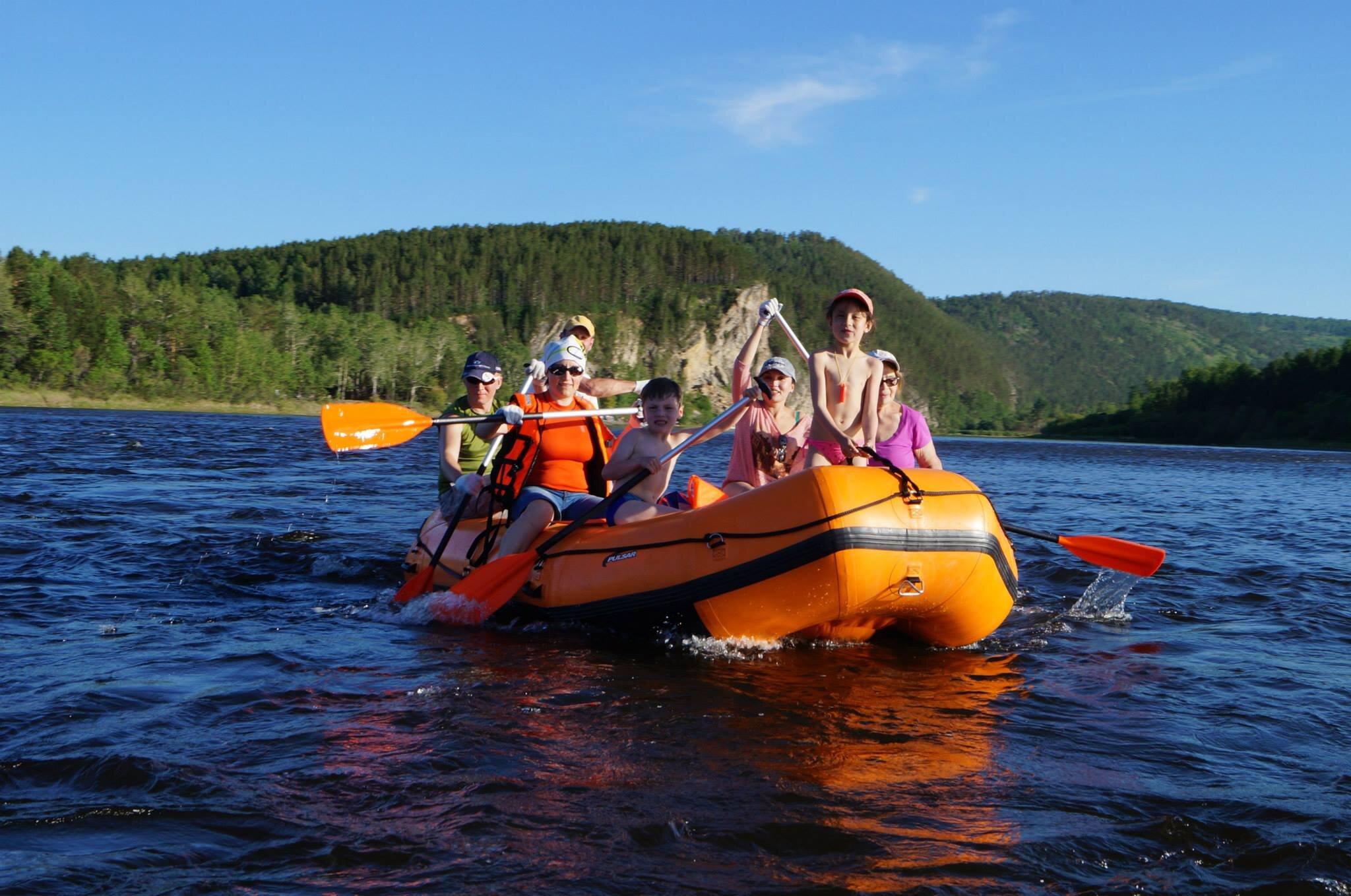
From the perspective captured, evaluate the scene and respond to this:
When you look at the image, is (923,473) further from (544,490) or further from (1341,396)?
(1341,396)

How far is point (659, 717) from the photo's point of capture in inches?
200

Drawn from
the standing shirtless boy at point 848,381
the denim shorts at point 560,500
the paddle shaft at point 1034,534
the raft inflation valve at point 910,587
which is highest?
the standing shirtless boy at point 848,381

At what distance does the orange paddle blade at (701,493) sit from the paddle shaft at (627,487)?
549 millimetres

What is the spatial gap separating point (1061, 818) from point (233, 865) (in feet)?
9.11

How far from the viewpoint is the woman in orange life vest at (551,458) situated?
702 centimetres

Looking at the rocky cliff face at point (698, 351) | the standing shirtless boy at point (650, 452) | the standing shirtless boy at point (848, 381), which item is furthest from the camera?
the rocky cliff face at point (698, 351)

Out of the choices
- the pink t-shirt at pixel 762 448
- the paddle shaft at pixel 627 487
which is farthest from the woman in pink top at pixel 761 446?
the paddle shaft at pixel 627 487

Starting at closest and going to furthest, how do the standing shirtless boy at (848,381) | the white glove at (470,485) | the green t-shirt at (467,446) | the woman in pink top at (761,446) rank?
the standing shirtless boy at (848,381)
the woman in pink top at (761,446)
the white glove at (470,485)
the green t-shirt at (467,446)

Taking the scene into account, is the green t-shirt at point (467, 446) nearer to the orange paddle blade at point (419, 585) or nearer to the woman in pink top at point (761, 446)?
the orange paddle blade at point (419, 585)

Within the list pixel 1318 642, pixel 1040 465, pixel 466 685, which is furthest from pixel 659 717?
pixel 1040 465

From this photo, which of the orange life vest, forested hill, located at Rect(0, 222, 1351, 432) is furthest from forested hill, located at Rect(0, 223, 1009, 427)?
the orange life vest

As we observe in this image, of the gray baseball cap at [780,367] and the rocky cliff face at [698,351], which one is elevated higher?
the rocky cliff face at [698,351]

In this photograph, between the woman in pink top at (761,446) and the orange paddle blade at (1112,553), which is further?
the woman in pink top at (761,446)

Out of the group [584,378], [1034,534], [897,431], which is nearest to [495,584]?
[584,378]
